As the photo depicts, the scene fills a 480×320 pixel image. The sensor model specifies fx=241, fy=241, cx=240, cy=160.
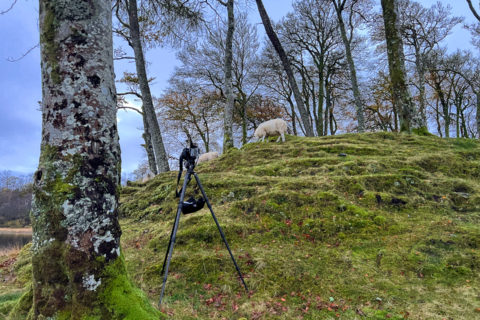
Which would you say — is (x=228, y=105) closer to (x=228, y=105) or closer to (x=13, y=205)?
(x=228, y=105)

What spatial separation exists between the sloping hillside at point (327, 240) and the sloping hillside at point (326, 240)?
0.02 meters

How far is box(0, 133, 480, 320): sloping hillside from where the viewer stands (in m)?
2.71

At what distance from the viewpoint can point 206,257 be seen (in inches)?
139

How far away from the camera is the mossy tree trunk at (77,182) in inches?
75.2

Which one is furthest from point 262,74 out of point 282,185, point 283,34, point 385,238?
point 385,238

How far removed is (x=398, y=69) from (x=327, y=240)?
27.5 ft

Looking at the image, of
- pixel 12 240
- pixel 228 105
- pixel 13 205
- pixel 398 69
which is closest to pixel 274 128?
pixel 228 105

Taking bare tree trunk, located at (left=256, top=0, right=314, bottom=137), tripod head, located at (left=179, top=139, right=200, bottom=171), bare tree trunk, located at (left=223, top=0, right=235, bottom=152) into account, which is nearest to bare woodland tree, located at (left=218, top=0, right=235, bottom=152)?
bare tree trunk, located at (left=223, top=0, right=235, bottom=152)

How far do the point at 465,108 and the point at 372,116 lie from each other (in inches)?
318

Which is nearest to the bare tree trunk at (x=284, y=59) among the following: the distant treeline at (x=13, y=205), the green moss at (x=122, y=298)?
the green moss at (x=122, y=298)

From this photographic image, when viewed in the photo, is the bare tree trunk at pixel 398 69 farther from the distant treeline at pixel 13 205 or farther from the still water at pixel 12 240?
the distant treeline at pixel 13 205

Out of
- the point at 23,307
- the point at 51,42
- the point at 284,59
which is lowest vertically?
the point at 23,307

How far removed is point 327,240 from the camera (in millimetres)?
3918

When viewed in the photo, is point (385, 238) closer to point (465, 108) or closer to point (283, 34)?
point (283, 34)
